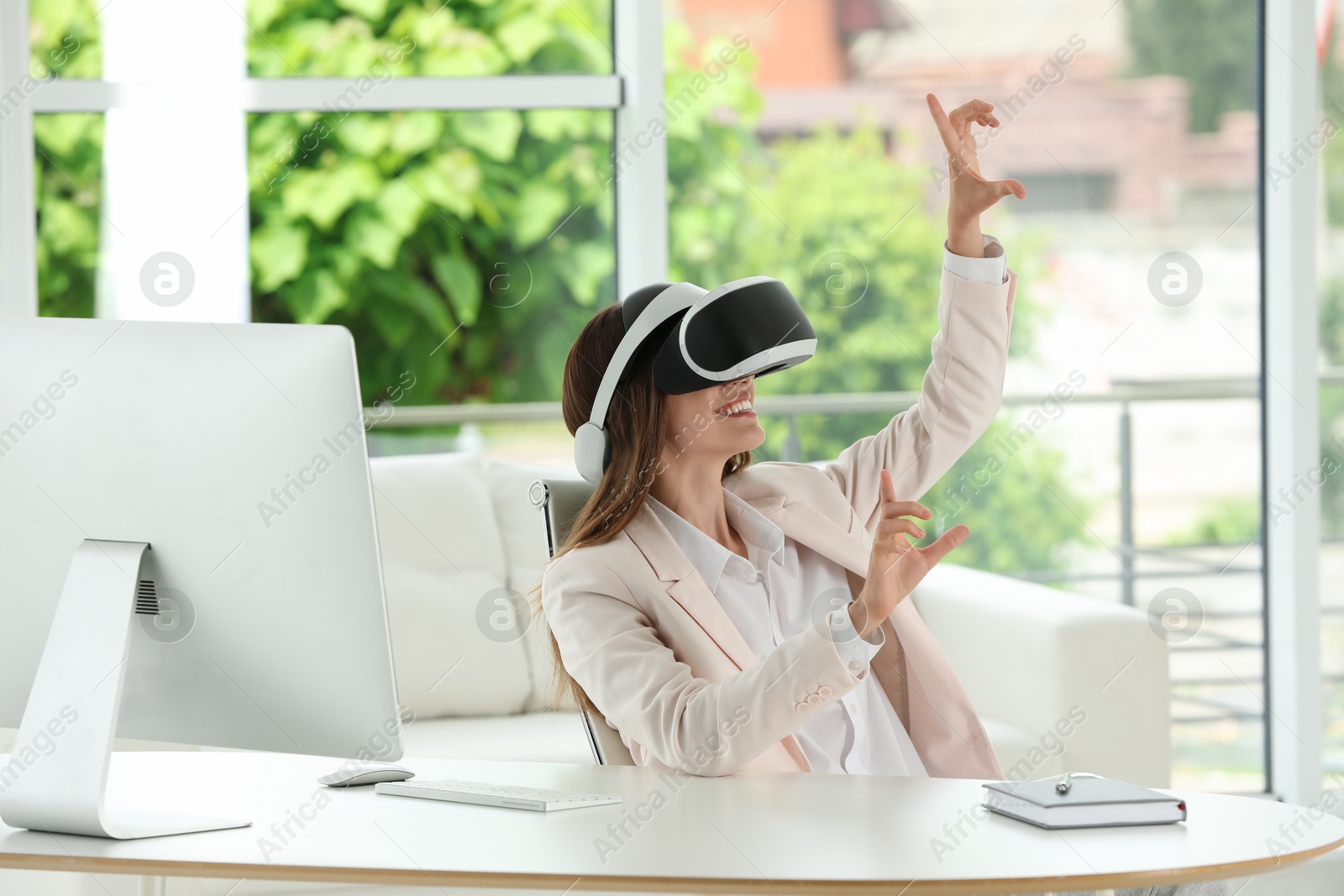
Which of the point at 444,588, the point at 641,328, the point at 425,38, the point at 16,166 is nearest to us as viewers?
the point at 641,328

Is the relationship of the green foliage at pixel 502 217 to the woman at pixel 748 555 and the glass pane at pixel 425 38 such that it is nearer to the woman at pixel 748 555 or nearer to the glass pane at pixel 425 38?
the glass pane at pixel 425 38

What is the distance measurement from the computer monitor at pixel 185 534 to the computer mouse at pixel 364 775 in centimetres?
15

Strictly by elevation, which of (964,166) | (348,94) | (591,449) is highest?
(348,94)

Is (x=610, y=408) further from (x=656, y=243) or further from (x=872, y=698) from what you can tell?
(x=656, y=243)

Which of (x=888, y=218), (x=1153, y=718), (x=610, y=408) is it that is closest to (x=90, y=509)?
(x=610, y=408)

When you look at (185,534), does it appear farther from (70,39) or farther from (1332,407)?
(1332,407)

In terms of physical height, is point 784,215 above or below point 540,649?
above

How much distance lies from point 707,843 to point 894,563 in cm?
33

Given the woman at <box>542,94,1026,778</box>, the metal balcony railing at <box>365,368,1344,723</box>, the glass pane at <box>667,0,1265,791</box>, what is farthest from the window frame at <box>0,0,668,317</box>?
the woman at <box>542,94,1026,778</box>

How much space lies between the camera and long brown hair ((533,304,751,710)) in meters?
1.61

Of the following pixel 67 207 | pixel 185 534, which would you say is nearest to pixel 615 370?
pixel 185 534

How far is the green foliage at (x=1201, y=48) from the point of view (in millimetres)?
3502

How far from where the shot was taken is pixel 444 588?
8.88 ft

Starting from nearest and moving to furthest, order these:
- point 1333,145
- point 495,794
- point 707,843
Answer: point 707,843 → point 495,794 → point 1333,145
